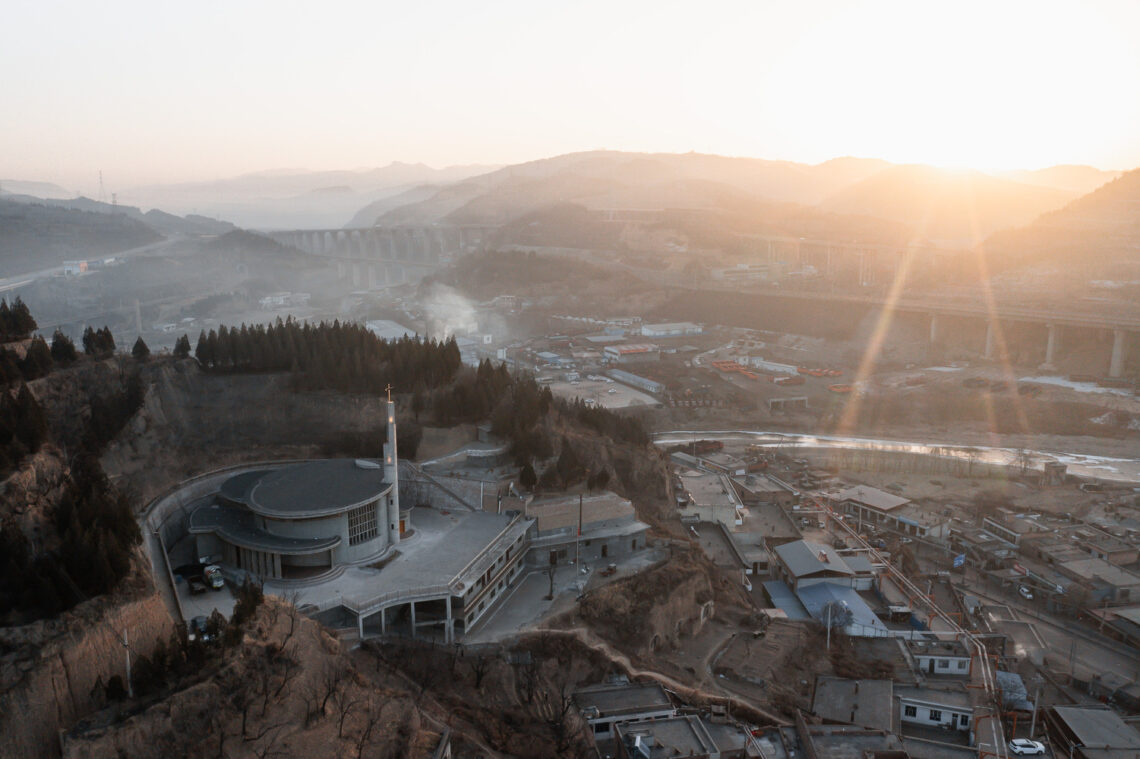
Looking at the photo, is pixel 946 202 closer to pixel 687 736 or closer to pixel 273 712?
pixel 687 736

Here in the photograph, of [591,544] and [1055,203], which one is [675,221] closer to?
[1055,203]

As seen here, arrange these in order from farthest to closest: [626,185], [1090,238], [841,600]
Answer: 1. [626,185]
2. [1090,238]
3. [841,600]

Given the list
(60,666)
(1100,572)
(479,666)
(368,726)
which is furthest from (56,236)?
(1100,572)

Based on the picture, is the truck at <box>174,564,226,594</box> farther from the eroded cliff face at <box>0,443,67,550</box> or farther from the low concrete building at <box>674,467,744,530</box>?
the low concrete building at <box>674,467,744,530</box>

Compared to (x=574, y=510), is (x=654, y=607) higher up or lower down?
lower down

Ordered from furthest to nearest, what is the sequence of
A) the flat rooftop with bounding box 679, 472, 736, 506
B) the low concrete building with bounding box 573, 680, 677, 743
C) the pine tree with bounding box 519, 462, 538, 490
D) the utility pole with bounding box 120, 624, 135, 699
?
the flat rooftop with bounding box 679, 472, 736, 506, the pine tree with bounding box 519, 462, 538, 490, the low concrete building with bounding box 573, 680, 677, 743, the utility pole with bounding box 120, 624, 135, 699

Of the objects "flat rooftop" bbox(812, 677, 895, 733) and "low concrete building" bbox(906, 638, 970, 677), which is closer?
"flat rooftop" bbox(812, 677, 895, 733)

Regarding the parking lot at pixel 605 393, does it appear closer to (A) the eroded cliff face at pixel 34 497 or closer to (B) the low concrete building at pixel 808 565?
(B) the low concrete building at pixel 808 565

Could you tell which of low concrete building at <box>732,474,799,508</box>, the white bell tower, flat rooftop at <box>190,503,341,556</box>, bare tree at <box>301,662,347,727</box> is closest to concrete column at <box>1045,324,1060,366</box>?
low concrete building at <box>732,474,799,508</box>
